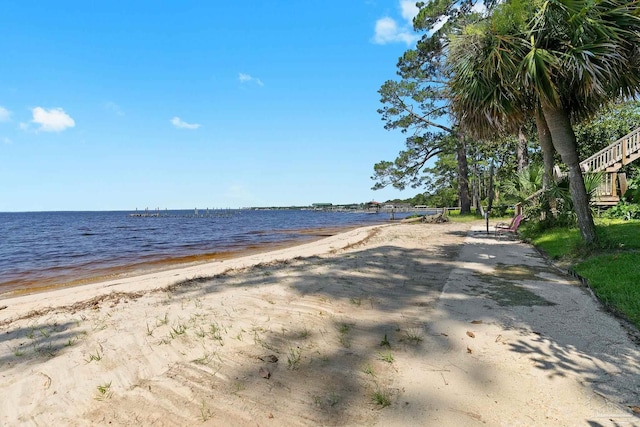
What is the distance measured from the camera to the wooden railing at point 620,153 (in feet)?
46.0

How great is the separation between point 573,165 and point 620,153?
9.93 m

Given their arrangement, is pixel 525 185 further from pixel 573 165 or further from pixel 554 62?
pixel 554 62

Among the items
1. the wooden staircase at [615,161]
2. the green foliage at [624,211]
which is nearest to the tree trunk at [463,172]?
the wooden staircase at [615,161]

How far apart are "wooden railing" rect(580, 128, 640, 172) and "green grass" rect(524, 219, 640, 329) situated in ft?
19.2

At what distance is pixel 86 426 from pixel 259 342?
5.09 feet

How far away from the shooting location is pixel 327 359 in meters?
3.25

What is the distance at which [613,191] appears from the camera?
47.6 ft

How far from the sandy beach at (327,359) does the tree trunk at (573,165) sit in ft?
9.19

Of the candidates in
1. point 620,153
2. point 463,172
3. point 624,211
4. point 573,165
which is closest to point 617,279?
point 573,165

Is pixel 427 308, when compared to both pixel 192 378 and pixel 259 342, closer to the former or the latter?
pixel 259 342

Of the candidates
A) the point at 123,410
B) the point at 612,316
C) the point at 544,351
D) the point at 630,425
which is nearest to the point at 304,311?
the point at 123,410

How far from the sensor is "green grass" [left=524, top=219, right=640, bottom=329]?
4.55 meters

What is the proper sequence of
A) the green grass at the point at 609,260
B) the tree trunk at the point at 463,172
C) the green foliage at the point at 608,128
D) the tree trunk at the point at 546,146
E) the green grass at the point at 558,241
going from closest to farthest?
the green grass at the point at 609,260
the green grass at the point at 558,241
the tree trunk at the point at 546,146
the green foliage at the point at 608,128
the tree trunk at the point at 463,172

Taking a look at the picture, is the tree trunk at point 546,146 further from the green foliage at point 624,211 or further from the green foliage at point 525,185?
the green foliage at point 624,211
